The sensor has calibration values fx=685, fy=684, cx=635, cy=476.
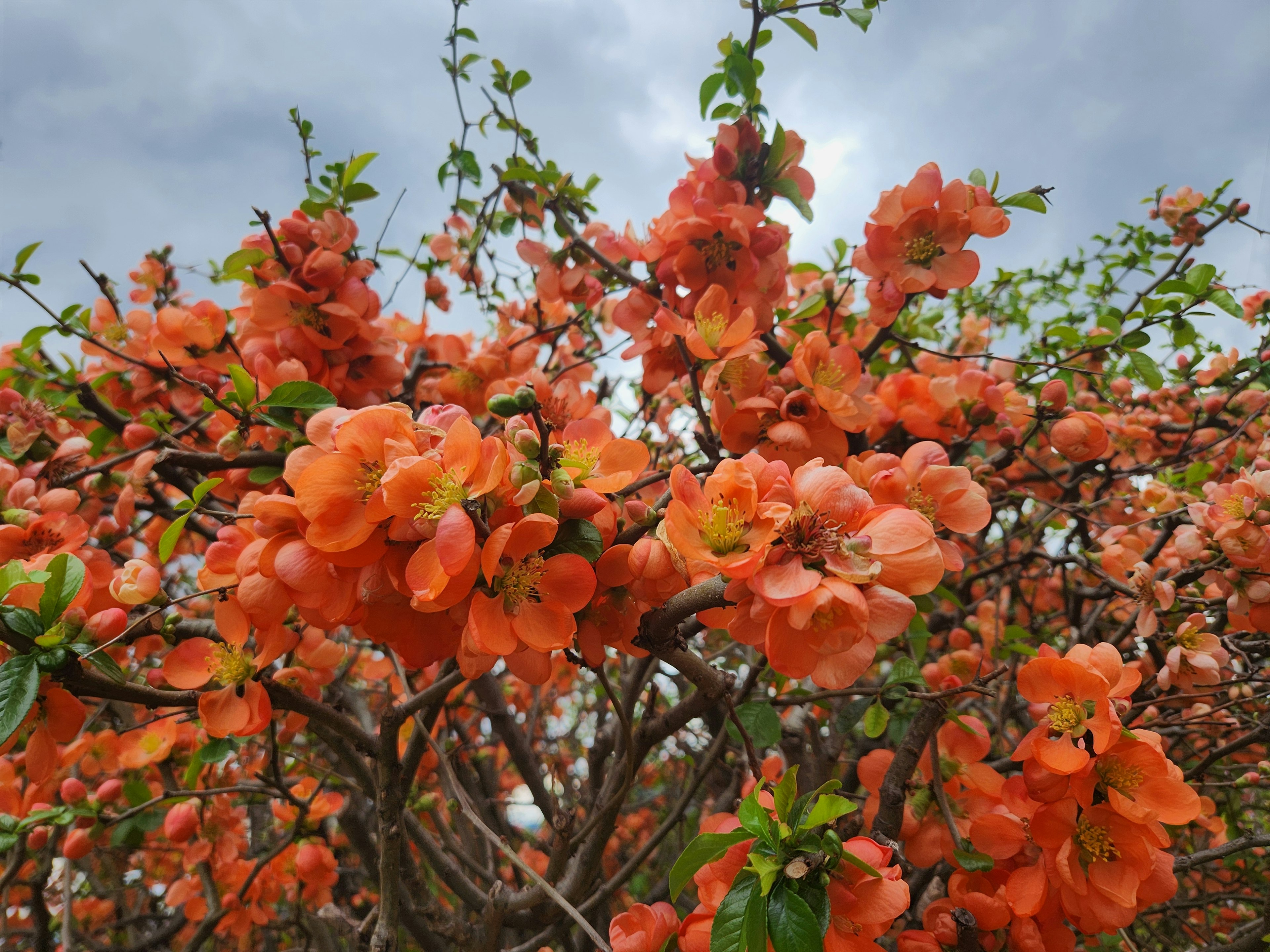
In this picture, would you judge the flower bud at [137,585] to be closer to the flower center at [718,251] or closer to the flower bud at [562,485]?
the flower bud at [562,485]

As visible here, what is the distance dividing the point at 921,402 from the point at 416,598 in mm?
1163

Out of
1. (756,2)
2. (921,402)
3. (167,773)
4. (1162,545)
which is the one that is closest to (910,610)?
(921,402)

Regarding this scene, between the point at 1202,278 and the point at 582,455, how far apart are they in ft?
4.48

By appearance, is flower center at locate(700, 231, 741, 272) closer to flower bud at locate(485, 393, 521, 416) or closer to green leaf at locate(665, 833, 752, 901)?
flower bud at locate(485, 393, 521, 416)

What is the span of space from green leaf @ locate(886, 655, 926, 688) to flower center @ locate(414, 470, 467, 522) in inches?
28.2

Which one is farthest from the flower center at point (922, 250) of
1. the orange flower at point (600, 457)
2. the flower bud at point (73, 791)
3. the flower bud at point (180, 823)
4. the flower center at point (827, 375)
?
the flower bud at point (73, 791)

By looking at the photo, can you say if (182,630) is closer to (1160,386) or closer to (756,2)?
(756,2)

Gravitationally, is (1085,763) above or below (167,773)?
below

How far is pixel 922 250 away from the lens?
1.25 metres

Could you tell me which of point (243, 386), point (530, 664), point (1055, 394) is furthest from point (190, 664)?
point (1055, 394)

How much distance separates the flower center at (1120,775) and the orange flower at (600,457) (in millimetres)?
695

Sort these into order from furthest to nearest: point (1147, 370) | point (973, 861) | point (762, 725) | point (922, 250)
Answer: point (1147, 370) < point (922, 250) < point (762, 725) < point (973, 861)

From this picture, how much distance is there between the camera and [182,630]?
1006 millimetres

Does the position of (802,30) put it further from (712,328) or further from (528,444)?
(528,444)
